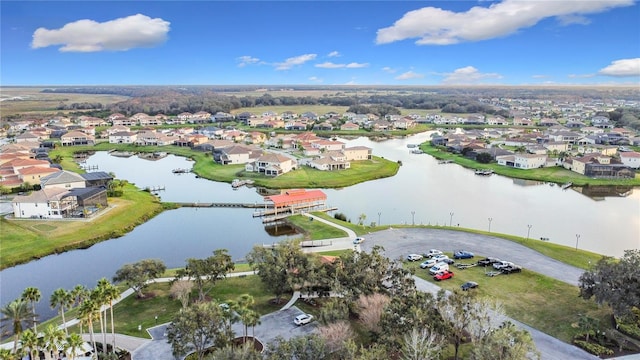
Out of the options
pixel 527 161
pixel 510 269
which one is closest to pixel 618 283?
pixel 510 269

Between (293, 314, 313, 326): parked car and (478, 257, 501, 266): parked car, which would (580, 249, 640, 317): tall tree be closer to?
(478, 257, 501, 266): parked car

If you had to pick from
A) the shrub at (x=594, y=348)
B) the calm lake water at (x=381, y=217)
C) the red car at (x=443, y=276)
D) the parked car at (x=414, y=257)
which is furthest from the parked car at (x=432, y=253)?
the shrub at (x=594, y=348)

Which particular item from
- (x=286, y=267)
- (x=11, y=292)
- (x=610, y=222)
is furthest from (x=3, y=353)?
(x=610, y=222)

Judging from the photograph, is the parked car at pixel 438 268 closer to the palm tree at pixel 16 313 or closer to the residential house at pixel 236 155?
the palm tree at pixel 16 313

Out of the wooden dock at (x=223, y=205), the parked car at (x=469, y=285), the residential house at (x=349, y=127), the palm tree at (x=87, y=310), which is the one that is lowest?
the wooden dock at (x=223, y=205)

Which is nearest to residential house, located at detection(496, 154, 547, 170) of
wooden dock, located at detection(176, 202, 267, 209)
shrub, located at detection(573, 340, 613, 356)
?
wooden dock, located at detection(176, 202, 267, 209)
